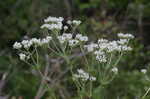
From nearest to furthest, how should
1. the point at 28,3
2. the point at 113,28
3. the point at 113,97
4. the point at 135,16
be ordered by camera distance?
the point at 113,97
the point at 113,28
the point at 135,16
the point at 28,3

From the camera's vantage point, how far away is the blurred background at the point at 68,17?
441cm

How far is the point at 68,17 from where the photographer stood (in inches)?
214

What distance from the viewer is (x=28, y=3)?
18.2ft

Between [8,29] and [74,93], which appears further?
[8,29]

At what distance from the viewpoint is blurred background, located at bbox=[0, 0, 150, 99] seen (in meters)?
4.41

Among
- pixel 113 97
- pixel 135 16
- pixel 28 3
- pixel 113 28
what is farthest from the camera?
pixel 28 3

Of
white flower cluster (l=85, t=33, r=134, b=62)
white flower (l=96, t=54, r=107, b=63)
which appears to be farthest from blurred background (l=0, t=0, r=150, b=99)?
white flower (l=96, t=54, r=107, b=63)

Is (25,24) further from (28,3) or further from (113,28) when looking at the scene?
(113,28)

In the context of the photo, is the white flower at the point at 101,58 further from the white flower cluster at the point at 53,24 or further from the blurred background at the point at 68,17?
the blurred background at the point at 68,17

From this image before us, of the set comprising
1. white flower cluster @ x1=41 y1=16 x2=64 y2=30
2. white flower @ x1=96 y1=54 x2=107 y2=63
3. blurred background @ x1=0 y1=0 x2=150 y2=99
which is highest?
blurred background @ x1=0 y1=0 x2=150 y2=99

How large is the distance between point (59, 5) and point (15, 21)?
2.48ft

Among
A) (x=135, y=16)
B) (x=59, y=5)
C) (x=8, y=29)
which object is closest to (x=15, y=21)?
(x=8, y=29)

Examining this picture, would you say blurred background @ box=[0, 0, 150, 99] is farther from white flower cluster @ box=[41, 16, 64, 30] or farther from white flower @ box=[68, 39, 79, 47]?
white flower @ box=[68, 39, 79, 47]

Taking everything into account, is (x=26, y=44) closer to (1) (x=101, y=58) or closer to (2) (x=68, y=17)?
(1) (x=101, y=58)
